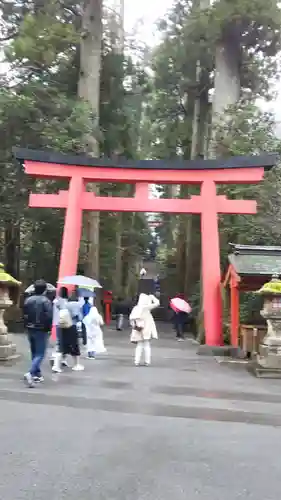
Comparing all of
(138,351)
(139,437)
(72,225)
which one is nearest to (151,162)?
(72,225)

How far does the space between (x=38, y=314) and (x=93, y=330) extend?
3.50 m

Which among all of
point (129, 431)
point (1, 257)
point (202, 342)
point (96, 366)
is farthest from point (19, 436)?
point (1, 257)

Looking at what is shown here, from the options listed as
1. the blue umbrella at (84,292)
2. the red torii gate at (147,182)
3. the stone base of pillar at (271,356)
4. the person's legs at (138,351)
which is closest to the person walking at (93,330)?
the blue umbrella at (84,292)

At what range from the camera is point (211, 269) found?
16.0 metres

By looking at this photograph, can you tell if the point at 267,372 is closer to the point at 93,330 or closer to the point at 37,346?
the point at 93,330

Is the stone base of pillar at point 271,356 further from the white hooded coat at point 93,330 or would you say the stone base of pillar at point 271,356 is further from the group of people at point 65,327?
the white hooded coat at point 93,330

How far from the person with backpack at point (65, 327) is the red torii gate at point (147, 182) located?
6365mm

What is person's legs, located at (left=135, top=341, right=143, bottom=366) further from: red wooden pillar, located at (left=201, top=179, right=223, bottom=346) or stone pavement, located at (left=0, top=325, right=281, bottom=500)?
red wooden pillar, located at (left=201, top=179, right=223, bottom=346)

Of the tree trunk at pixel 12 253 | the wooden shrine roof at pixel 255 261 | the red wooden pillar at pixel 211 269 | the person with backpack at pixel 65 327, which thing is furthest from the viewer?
the tree trunk at pixel 12 253

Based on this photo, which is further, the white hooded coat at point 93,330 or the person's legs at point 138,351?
the white hooded coat at point 93,330

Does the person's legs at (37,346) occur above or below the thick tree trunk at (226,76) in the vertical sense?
below

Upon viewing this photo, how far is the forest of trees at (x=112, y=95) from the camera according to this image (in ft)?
62.5

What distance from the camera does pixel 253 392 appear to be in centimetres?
859

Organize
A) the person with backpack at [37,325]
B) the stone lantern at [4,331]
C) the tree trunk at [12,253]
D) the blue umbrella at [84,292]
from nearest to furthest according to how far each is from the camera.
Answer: the person with backpack at [37,325] → the stone lantern at [4,331] → the blue umbrella at [84,292] → the tree trunk at [12,253]
